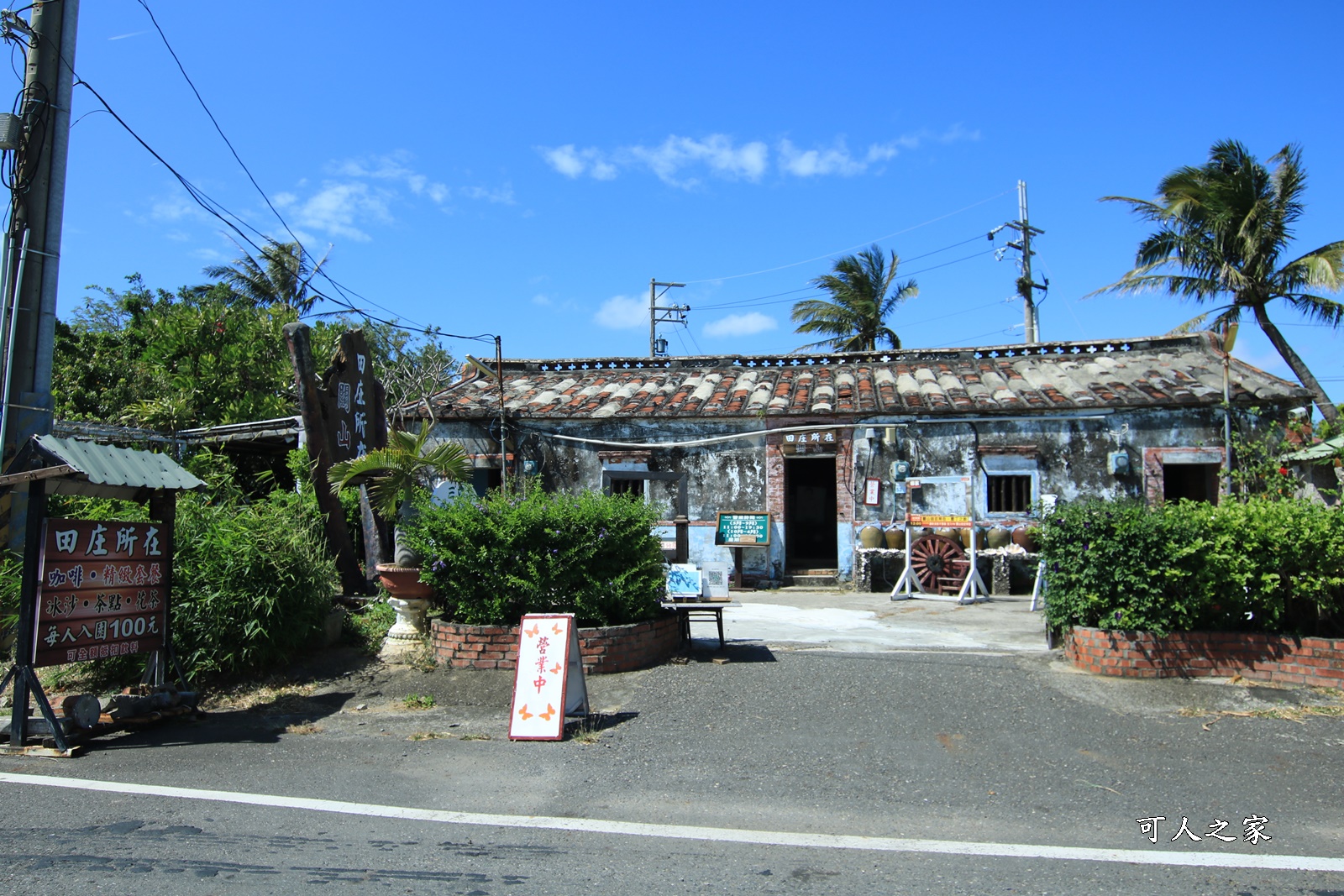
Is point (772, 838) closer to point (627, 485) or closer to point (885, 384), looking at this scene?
point (627, 485)

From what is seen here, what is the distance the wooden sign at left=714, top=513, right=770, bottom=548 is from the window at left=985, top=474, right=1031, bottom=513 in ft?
13.1

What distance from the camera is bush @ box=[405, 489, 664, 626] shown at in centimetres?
814

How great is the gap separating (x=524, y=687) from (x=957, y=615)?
24.7ft

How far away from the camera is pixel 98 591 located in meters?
6.77

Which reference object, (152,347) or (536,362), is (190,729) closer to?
(536,362)

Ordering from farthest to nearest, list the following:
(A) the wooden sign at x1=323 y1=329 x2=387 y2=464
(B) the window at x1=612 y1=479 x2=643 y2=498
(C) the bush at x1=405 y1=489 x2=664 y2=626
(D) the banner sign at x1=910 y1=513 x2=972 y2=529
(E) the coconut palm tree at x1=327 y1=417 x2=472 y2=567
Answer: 1. (B) the window at x1=612 y1=479 x2=643 y2=498
2. (D) the banner sign at x1=910 y1=513 x2=972 y2=529
3. (A) the wooden sign at x1=323 y1=329 x2=387 y2=464
4. (E) the coconut palm tree at x1=327 y1=417 x2=472 y2=567
5. (C) the bush at x1=405 y1=489 x2=664 y2=626

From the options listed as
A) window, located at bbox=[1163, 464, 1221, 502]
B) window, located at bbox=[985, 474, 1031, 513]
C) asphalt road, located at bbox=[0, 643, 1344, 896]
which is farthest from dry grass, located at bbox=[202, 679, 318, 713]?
window, located at bbox=[1163, 464, 1221, 502]

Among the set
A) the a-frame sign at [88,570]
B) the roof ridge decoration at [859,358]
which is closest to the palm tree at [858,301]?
the roof ridge decoration at [859,358]

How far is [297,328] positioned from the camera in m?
10.1

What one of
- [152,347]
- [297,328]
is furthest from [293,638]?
[152,347]

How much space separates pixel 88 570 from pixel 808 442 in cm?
1210

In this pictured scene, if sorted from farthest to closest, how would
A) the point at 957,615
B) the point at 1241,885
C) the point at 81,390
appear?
1. the point at 81,390
2. the point at 957,615
3. the point at 1241,885

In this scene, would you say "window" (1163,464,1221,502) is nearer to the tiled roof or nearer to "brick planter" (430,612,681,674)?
the tiled roof

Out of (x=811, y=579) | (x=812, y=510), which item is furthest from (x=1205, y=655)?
(x=812, y=510)
